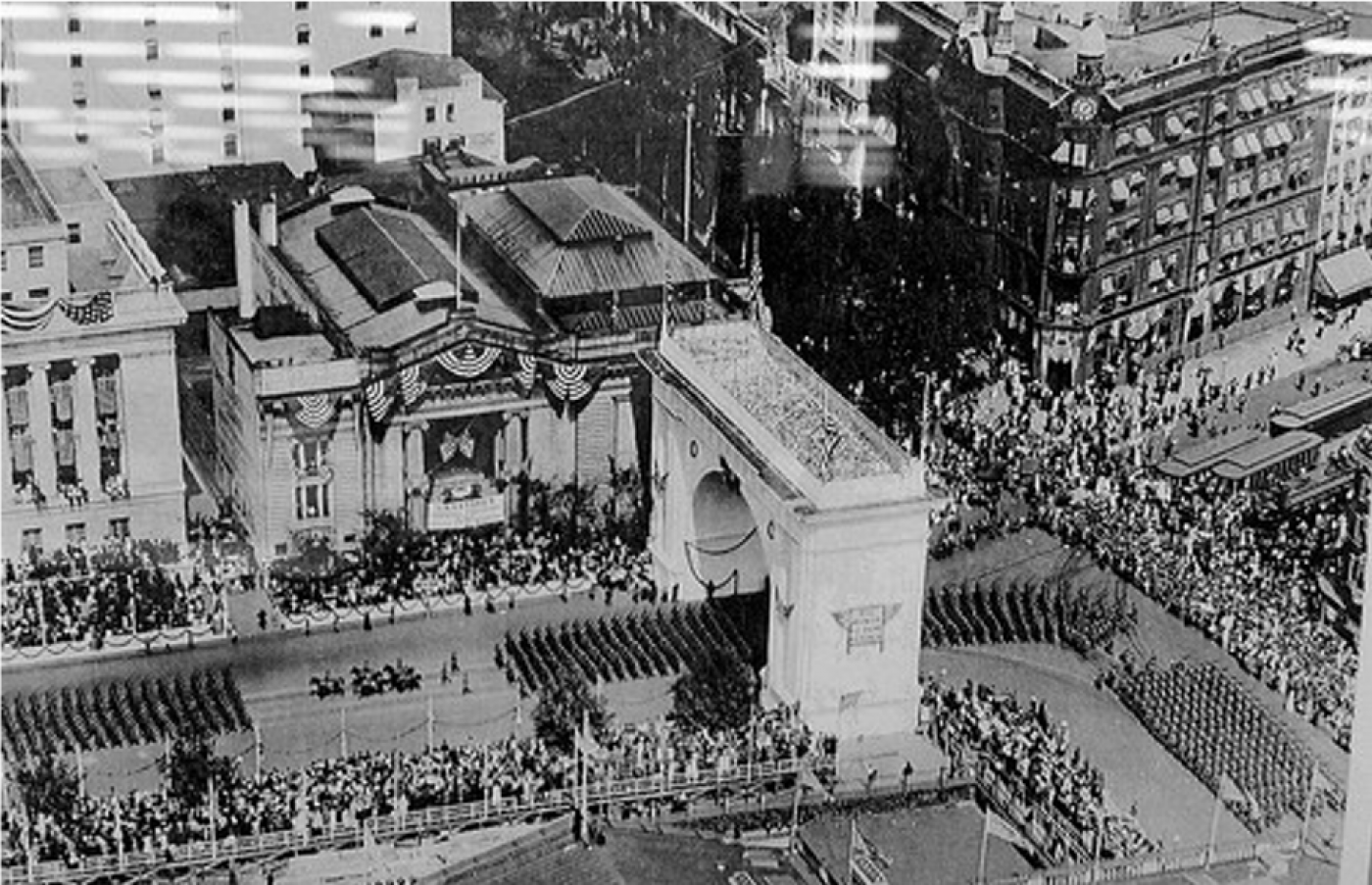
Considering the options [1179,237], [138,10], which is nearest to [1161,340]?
[1179,237]

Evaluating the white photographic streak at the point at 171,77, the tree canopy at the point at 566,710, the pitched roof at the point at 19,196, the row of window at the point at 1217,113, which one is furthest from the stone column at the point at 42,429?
the row of window at the point at 1217,113

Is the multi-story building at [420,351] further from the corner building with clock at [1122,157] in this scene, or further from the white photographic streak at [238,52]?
the corner building with clock at [1122,157]

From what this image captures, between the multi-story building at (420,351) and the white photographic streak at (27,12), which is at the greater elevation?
the white photographic streak at (27,12)

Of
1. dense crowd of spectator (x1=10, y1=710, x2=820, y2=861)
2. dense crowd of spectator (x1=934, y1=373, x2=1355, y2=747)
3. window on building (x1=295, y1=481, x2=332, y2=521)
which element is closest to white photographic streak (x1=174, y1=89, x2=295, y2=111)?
window on building (x1=295, y1=481, x2=332, y2=521)

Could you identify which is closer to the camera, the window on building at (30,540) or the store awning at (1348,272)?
the window on building at (30,540)

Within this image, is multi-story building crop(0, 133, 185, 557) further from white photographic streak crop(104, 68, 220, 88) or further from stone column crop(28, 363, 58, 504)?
white photographic streak crop(104, 68, 220, 88)
